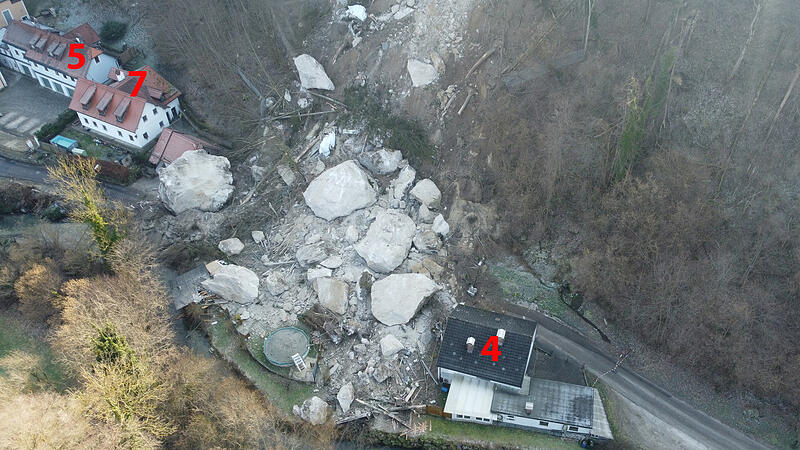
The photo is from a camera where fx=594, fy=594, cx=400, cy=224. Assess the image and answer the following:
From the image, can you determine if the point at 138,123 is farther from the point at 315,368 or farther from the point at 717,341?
the point at 717,341

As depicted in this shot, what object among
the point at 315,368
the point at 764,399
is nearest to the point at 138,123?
the point at 315,368

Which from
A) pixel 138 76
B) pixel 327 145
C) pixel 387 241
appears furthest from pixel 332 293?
pixel 138 76

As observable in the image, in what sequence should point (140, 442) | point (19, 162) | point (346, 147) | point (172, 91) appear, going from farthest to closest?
1. point (172, 91)
2. point (19, 162)
3. point (346, 147)
4. point (140, 442)

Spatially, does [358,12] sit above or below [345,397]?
above

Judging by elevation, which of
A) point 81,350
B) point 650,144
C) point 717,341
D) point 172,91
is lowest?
point 81,350

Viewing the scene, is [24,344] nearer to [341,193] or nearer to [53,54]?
[341,193]
